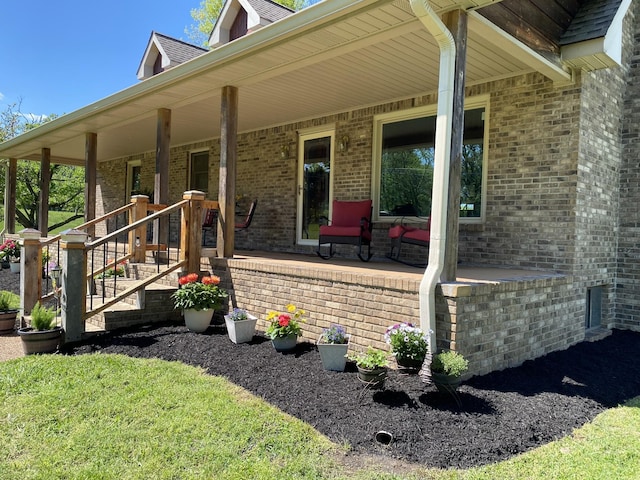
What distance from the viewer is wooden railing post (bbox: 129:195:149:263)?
6023 mm

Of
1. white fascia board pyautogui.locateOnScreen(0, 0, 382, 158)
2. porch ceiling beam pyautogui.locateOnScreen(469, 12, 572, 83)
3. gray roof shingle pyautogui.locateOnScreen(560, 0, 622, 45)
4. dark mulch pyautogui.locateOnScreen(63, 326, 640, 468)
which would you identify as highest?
gray roof shingle pyautogui.locateOnScreen(560, 0, 622, 45)

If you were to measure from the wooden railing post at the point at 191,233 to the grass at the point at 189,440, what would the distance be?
2103 millimetres

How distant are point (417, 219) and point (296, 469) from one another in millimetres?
Answer: 4447

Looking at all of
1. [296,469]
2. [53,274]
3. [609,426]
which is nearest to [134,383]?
[296,469]

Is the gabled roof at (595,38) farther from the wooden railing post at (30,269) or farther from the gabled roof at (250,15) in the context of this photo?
the wooden railing post at (30,269)

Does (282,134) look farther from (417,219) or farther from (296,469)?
(296,469)

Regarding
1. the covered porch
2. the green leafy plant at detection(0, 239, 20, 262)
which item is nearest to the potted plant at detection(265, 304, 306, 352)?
the covered porch

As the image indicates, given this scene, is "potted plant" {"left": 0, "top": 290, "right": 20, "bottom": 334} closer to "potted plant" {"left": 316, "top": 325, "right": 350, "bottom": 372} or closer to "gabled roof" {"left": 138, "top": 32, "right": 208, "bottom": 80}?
"potted plant" {"left": 316, "top": 325, "right": 350, "bottom": 372}

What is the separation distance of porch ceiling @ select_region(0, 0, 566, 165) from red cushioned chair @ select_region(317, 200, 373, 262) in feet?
4.85

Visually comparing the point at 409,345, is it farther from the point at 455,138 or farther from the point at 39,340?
the point at 39,340

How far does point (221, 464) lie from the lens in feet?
8.09

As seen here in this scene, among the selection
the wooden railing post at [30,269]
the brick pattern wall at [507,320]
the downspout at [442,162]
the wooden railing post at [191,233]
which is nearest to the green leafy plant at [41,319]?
the wooden railing post at [30,269]

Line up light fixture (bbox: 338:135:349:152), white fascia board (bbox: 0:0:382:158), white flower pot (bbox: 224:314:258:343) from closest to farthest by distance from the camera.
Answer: white fascia board (bbox: 0:0:382:158) → white flower pot (bbox: 224:314:258:343) → light fixture (bbox: 338:135:349:152)

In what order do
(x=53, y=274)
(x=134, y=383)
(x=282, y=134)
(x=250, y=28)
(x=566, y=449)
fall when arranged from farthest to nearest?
(x=250, y=28), (x=282, y=134), (x=53, y=274), (x=134, y=383), (x=566, y=449)
